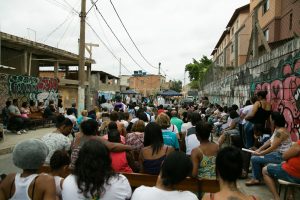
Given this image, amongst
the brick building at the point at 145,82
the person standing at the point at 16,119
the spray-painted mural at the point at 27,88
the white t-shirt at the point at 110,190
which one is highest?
the brick building at the point at 145,82

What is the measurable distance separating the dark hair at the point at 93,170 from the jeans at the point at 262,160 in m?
4.45

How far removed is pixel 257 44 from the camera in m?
12.3

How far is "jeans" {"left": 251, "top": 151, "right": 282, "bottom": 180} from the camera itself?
6.90 metres

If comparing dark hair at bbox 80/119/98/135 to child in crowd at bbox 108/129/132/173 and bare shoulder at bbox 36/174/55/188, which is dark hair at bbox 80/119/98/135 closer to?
child in crowd at bbox 108/129/132/173

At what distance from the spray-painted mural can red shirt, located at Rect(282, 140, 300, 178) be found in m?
17.0

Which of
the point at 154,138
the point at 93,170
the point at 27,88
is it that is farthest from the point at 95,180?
the point at 27,88

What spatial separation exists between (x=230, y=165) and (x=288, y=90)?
6128mm

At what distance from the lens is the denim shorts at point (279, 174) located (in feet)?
19.0

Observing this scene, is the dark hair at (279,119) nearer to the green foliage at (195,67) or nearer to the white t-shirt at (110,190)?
the white t-shirt at (110,190)

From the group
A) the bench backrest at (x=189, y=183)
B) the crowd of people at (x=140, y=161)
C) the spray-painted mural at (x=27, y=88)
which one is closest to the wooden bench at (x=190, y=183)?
the bench backrest at (x=189, y=183)

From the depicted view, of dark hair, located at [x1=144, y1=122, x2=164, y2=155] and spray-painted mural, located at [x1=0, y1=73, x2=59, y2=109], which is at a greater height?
spray-painted mural, located at [x1=0, y1=73, x2=59, y2=109]

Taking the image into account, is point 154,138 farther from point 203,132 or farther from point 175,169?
point 175,169

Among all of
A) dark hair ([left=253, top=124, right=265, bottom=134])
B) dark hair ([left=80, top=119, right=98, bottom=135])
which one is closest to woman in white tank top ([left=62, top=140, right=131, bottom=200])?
dark hair ([left=80, top=119, right=98, bottom=135])

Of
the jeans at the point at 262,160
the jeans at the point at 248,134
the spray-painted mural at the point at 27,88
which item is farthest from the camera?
the spray-painted mural at the point at 27,88
